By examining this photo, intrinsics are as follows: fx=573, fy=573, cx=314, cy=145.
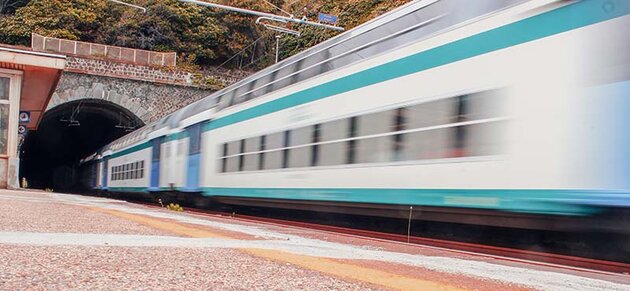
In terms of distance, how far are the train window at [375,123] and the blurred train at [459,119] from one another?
2 cm

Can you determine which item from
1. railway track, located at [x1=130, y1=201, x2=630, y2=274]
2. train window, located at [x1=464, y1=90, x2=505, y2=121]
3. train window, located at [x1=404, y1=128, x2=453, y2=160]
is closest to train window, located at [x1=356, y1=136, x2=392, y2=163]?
train window, located at [x1=404, y1=128, x2=453, y2=160]

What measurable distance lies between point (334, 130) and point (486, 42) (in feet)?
10.4

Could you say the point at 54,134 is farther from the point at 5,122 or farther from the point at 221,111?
the point at 221,111

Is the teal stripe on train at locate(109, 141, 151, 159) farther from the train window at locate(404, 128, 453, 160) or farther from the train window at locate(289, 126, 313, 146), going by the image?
the train window at locate(404, 128, 453, 160)

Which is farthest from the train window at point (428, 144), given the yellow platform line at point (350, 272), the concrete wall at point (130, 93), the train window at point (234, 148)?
the concrete wall at point (130, 93)

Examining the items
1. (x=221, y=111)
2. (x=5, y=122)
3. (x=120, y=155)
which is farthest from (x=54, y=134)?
(x=221, y=111)

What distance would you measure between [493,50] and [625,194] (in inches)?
88.7

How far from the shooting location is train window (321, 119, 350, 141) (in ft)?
28.9

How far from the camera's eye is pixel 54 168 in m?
50.0

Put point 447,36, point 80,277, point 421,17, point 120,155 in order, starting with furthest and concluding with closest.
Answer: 1. point 120,155
2. point 421,17
3. point 447,36
4. point 80,277

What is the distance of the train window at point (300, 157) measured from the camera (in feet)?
31.7

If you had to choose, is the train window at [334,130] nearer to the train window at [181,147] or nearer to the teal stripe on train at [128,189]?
the train window at [181,147]

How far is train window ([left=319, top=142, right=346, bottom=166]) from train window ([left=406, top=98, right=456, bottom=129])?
157 centimetres

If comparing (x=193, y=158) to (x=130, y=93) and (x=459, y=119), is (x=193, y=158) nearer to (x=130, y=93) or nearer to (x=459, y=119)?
(x=459, y=119)
